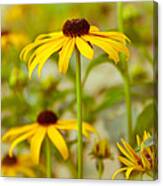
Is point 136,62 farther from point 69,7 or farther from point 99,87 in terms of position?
point 69,7

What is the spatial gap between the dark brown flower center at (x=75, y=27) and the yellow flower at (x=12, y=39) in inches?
5.4

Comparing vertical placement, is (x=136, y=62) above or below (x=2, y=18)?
below

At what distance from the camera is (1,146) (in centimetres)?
191

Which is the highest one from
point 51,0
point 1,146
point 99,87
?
point 51,0

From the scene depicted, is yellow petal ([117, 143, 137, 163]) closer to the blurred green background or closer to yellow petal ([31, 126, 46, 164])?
the blurred green background

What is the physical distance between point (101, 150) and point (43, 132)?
7.7 inches

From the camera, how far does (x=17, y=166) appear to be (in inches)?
74.9

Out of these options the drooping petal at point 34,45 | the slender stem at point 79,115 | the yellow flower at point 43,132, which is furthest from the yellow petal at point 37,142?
the drooping petal at point 34,45

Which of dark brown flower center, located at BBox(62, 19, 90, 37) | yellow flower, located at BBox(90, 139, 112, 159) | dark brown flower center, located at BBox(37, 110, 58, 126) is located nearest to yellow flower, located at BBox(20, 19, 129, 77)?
dark brown flower center, located at BBox(62, 19, 90, 37)

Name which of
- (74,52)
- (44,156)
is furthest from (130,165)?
(74,52)

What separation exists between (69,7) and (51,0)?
0.07 m

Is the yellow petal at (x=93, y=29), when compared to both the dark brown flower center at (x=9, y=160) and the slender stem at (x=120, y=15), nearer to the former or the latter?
the slender stem at (x=120, y=15)

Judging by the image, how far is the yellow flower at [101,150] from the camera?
6.04ft

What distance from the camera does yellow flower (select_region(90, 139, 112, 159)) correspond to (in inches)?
72.5
